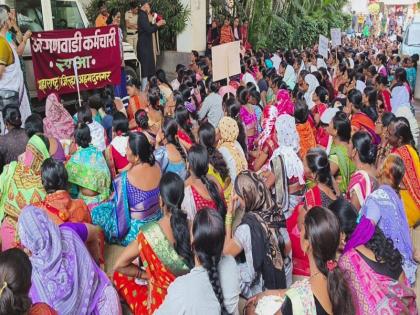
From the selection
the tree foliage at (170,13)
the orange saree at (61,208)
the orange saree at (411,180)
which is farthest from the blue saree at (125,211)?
the tree foliage at (170,13)

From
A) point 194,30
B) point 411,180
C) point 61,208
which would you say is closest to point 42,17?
point 194,30

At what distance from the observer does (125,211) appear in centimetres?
393

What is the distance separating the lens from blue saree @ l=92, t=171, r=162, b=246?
388 centimetres

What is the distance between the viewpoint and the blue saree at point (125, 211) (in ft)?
12.7

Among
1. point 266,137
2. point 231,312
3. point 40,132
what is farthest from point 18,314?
point 266,137

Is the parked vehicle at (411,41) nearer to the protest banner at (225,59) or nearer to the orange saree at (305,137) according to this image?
the protest banner at (225,59)

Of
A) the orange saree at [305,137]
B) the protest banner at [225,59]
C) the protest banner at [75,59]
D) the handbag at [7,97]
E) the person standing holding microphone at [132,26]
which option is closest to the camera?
the orange saree at [305,137]

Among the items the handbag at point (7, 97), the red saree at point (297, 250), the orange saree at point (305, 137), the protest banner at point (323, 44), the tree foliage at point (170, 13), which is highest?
the tree foliage at point (170, 13)

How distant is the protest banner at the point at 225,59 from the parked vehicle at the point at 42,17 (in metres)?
2.96

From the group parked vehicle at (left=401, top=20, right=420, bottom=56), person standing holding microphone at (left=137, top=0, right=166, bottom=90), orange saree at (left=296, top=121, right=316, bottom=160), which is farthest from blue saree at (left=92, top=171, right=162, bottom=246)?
parked vehicle at (left=401, top=20, right=420, bottom=56)

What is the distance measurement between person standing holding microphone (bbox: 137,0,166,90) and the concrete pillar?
2.11m

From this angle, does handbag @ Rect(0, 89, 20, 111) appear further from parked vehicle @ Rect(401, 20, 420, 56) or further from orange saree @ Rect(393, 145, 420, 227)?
parked vehicle @ Rect(401, 20, 420, 56)

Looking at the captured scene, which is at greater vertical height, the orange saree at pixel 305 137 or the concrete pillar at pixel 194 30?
the concrete pillar at pixel 194 30

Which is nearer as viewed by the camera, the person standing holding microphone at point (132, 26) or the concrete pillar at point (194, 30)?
the person standing holding microphone at point (132, 26)
